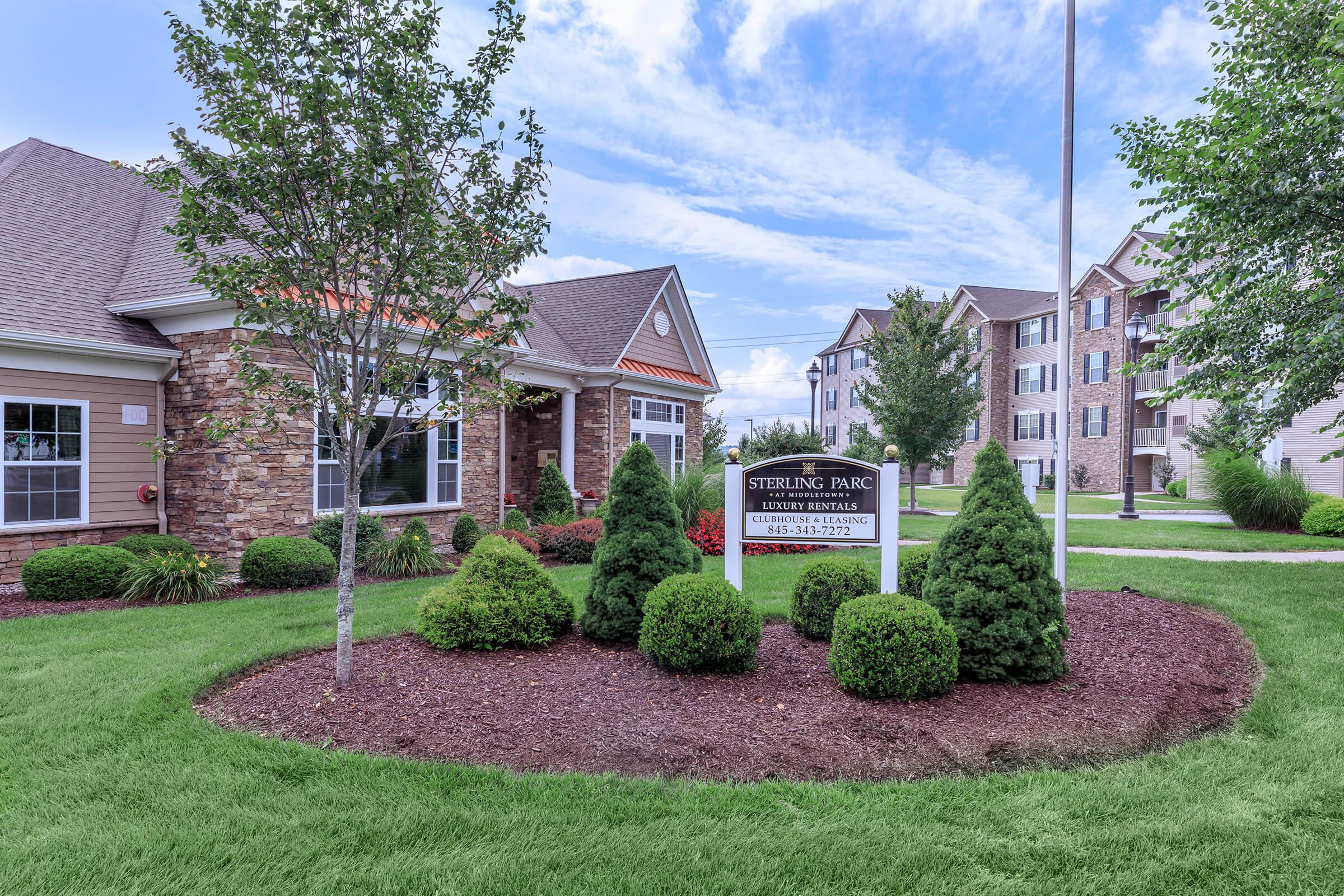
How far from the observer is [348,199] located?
15.7ft

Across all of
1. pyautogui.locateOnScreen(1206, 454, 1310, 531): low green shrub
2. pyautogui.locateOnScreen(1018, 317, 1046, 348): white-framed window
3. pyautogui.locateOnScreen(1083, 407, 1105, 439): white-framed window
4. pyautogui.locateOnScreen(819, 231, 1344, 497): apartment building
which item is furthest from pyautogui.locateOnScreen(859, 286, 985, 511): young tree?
pyautogui.locateOnScreen(1018, 317, 1046, 348): white-framed window

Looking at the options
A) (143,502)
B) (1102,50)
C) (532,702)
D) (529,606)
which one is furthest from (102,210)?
(1102,50)

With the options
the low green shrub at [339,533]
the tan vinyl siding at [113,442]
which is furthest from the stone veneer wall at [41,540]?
the low green shrub at [339,533]

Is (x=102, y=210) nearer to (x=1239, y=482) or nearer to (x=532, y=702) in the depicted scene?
(x=532, y=702)

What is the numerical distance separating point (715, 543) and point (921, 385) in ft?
38.0

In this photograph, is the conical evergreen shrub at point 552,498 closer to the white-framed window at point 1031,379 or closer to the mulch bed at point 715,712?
the mulch bed at point 715,712

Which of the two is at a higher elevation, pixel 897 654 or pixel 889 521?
pixel 889 521

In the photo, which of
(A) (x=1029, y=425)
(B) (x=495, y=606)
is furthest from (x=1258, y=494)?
(A) (x=1029, y=425)

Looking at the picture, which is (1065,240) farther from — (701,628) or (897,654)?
(701,628)

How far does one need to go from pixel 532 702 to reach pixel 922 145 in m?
10.3

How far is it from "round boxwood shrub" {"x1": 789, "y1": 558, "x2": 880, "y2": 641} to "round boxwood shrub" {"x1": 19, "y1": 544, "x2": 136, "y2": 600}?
7.95 meters

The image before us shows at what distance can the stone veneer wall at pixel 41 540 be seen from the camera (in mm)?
9047

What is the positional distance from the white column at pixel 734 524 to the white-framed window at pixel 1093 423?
3328cm

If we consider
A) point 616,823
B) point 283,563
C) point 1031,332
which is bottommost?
point 616,823
